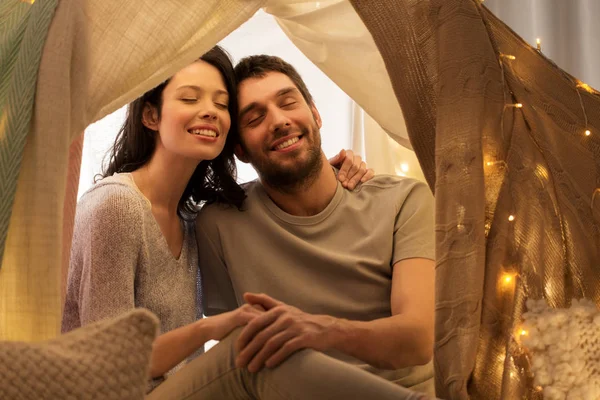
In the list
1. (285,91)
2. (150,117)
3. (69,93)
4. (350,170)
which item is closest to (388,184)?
(350,170)

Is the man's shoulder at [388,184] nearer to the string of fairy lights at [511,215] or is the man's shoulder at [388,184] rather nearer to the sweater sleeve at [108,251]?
the string of fairy lights at [511,215]

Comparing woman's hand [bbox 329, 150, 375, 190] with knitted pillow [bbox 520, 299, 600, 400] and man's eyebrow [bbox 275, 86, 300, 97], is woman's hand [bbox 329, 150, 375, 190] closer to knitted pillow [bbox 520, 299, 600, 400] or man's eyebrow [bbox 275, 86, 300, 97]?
man's eyebrow [bbox 275, 86, 300, 97]

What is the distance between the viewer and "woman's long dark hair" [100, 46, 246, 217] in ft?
6.66

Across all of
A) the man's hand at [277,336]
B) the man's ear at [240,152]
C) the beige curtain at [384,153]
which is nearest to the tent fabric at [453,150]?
the man's hand at [277,336]

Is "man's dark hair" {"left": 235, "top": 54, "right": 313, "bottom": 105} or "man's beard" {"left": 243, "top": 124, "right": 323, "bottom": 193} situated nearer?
"man's beard" {"left": 243, "top": 124, "right": 323, "bottom": 193}

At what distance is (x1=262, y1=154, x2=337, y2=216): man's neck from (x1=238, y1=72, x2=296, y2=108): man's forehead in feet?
0.72

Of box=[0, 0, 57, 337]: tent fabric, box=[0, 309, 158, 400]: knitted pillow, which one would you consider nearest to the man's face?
box=[0, 0, 57, 337]: tent fabric

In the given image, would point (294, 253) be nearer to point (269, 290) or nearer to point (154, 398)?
point (269, 290)

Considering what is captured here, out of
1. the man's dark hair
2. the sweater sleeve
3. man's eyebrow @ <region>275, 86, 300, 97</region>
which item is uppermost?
the man's dark hair

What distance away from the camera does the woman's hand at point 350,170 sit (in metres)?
2.10

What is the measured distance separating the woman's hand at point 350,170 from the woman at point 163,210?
19 millimetres

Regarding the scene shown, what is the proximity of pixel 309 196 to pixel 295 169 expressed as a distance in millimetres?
86

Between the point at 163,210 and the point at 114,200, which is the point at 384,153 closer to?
the point at 163,210

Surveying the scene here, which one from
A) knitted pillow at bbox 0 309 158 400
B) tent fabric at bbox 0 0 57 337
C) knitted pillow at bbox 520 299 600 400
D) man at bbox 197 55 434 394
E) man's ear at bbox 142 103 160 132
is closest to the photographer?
knitted pillow at bbox 0 309 158 400
